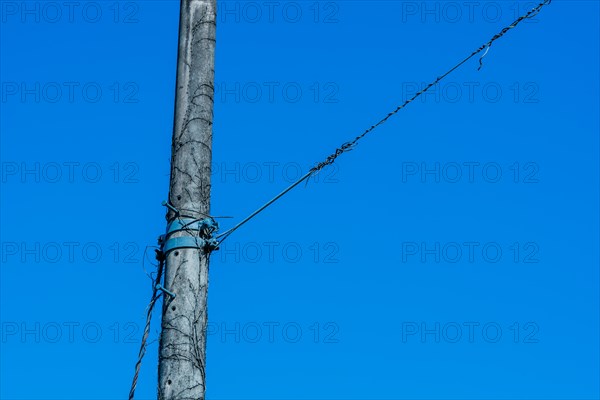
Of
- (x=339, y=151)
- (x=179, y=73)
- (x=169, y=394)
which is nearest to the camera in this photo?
(x=169, y=394)

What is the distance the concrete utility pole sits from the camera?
4527 millimetres

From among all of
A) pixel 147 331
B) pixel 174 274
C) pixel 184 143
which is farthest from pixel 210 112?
pixel 147 331

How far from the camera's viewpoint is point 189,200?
489 cm

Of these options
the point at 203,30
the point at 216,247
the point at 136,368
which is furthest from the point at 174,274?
the point at 203,30

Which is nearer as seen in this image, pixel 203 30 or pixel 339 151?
pixel 203 30

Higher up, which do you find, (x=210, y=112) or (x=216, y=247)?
(x=210, y=112)

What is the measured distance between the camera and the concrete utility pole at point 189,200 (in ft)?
14.9

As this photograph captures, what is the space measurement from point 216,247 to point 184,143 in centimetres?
66

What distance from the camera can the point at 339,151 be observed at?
5953mm

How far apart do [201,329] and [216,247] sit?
51 cm

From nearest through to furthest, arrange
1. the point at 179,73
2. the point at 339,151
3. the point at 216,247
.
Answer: the point at 216,247 < the point at 179,73 < the point at 339,151

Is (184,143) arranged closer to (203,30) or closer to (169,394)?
(203,30)

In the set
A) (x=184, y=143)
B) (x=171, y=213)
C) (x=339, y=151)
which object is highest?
(x=339, y=151)

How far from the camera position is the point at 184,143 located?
16.4ft
